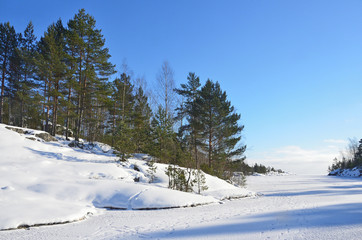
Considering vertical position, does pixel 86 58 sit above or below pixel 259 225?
above

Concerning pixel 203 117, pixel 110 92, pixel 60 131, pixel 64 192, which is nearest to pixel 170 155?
pixel 64 192

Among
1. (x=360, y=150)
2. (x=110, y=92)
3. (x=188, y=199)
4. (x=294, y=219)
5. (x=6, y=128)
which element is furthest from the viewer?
(x=360, y=150)

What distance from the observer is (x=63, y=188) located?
7848mm

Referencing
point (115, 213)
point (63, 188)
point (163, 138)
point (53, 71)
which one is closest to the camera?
point (115, 213)

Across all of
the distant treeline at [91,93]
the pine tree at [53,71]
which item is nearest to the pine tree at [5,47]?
the distant treeline at [91,93]

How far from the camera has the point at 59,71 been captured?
55.1 ft

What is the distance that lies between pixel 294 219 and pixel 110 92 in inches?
654

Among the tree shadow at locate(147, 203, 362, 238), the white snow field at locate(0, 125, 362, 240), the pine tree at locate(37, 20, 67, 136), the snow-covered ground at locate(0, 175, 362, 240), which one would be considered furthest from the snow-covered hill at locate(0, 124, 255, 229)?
the pine tree at locate(37, 20, 67, 136)

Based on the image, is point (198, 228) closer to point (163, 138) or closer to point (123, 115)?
point (163, 138)

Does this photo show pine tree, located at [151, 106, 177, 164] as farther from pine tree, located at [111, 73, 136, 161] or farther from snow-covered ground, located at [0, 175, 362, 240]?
snow-covered ground, located at [0, 175, 362, 240]

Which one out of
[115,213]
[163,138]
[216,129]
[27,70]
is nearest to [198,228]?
[115,213]

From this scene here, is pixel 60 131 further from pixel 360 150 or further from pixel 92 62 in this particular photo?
pixel 360 150

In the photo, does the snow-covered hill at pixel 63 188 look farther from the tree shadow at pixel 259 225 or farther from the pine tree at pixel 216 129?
the pine tree at pixel 216 129

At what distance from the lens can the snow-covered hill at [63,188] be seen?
5707 mm
